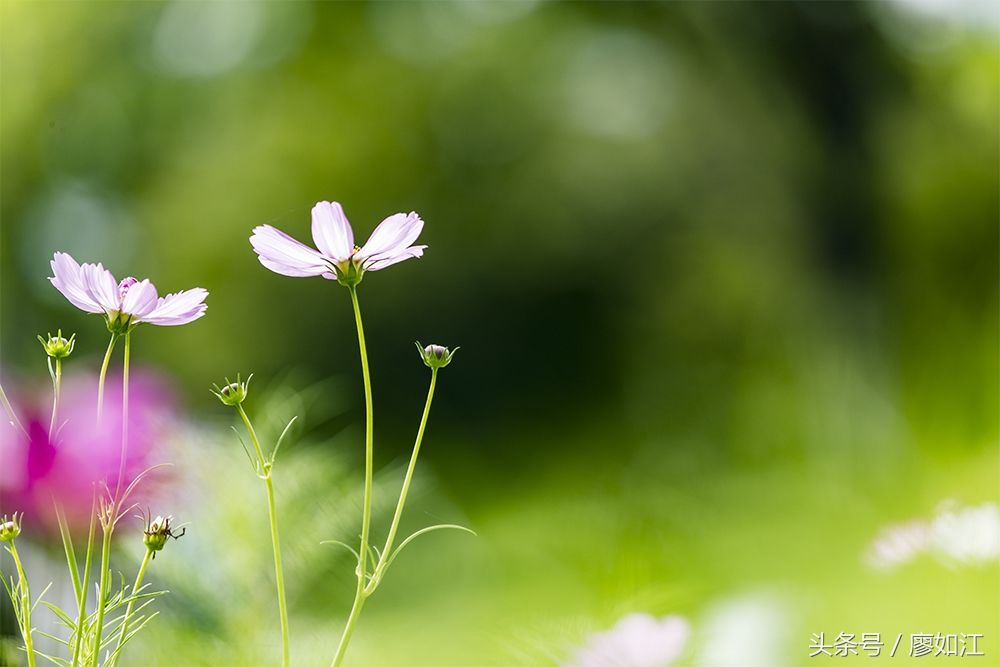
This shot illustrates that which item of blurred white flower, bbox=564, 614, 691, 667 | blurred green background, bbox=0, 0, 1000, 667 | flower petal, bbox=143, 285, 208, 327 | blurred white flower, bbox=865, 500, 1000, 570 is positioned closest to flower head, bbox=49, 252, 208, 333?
flower petal, bbox=143, 285, 208, 327

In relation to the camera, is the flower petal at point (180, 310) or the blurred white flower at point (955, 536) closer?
the flower petal at point (180, 310)

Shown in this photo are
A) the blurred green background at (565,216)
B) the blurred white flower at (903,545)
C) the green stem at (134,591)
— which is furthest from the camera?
the blurred green background at (565,216)

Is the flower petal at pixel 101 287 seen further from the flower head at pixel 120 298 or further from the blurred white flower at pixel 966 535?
the blurred white flower at pixel 966 535

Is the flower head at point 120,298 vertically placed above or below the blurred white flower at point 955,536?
below

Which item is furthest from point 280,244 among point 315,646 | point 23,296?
point 23,296

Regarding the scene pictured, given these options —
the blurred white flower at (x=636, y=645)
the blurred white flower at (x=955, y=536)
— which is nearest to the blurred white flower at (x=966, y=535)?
the blurred white flower at (x=955, y=536)

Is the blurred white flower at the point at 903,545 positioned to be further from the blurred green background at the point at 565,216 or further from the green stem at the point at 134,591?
the blurred green background at the point at 565,216

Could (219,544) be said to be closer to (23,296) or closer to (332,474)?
(332,474)

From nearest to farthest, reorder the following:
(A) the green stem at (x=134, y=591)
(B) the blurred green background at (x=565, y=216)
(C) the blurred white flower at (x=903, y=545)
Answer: (A) the green stem at (x=134, y=591), (C) the blurred white flower at (x=903, y=545), (B) the blurred green background at (x=565, y=216)

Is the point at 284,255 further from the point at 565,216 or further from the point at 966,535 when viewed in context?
the point at 565,216

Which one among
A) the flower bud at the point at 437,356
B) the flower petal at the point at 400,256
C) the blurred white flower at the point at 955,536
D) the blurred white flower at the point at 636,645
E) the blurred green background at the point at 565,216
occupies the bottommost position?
the blurred white flower at the point at 636,645
